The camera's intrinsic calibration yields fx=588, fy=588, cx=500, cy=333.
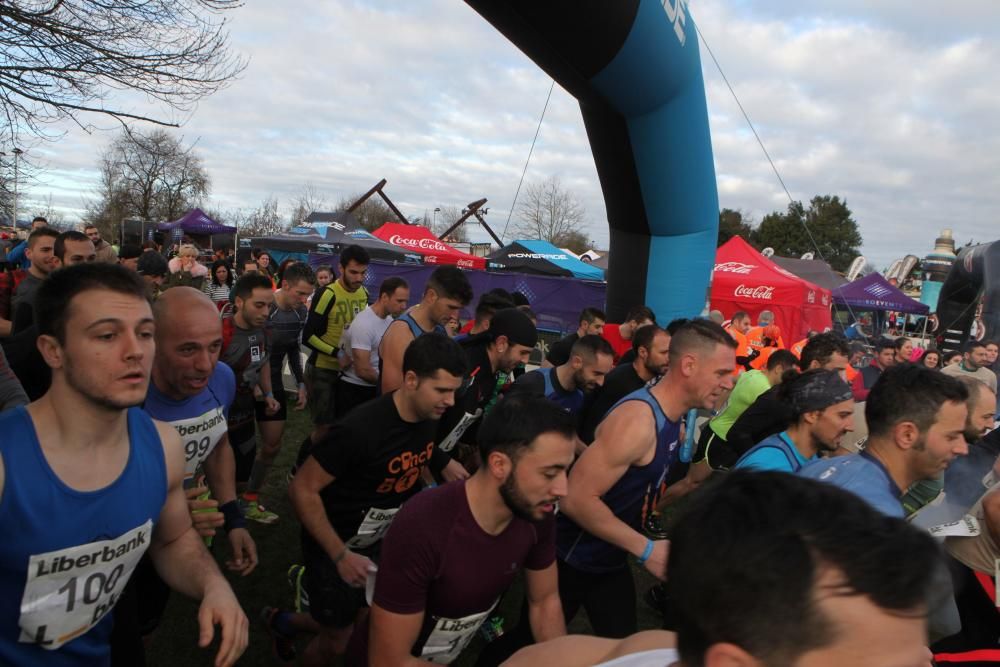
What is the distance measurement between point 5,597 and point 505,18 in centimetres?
501

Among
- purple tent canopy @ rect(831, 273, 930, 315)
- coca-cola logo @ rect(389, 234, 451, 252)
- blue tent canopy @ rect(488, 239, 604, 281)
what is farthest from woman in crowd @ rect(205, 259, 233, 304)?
purple tent canopy @ rect(831, 273, 930, 315)

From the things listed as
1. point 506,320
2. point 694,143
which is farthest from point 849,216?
point 506,320

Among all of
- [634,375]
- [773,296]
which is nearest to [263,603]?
[634,375]

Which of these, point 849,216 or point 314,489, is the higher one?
point 849,216

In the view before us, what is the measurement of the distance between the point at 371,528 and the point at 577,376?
202 centimetres

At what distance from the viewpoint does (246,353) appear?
429 cm

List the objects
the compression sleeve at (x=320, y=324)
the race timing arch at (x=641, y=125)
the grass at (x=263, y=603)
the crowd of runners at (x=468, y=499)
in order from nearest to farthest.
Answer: the crowd of runners at (x=468, y=499)
the grass at (x=263, y=603)
the race timing arch at (x=641, y=125)
the compression sleeve at (x=320, y=324)

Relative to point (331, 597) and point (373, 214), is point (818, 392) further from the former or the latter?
point (373, 214)

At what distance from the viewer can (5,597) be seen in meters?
1.50

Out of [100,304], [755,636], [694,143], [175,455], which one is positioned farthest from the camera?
[694,143]

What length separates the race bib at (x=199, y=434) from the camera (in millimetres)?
2629

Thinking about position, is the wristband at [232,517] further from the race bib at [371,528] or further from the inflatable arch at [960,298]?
the inflatable arch at [960,298]

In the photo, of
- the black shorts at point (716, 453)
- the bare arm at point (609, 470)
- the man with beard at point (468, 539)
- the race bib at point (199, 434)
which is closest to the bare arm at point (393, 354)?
the race bib at point (199, 434)

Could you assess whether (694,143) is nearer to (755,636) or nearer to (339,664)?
(339,664)
